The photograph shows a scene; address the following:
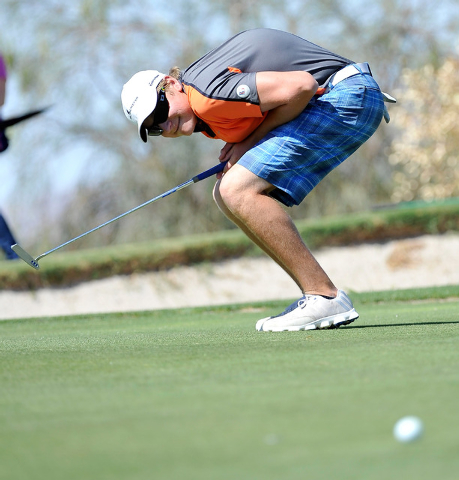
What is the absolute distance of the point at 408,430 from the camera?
1.42 meters

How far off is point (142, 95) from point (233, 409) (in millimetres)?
2160

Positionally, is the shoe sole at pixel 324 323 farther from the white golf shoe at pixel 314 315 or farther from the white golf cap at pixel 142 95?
the white golf cap at pixel 142 95

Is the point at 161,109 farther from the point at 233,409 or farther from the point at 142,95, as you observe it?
the point at 233,409

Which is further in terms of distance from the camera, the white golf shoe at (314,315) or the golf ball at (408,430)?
the white golf shoe at (314,315)

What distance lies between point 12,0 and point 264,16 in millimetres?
4754

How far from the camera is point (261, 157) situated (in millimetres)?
3510

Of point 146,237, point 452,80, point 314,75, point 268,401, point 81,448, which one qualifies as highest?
point 314,75

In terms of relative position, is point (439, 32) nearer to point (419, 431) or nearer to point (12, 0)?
point (12, 0)

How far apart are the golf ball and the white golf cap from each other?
2.40m

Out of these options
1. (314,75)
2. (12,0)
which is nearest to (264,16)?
(12,0)

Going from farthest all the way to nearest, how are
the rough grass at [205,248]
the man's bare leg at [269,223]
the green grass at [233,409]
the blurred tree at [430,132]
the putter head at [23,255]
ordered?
the blurred tree at [430,132], the rough grass at [205,248], the putter head at [23,255], the man's bare leg at [269,223], the green grass at [233,409]

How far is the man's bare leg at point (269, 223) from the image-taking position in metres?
3.49

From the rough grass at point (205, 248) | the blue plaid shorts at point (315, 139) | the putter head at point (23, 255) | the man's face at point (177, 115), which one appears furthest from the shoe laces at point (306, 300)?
the rough grass at point (205, 248)

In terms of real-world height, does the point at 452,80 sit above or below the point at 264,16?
below
